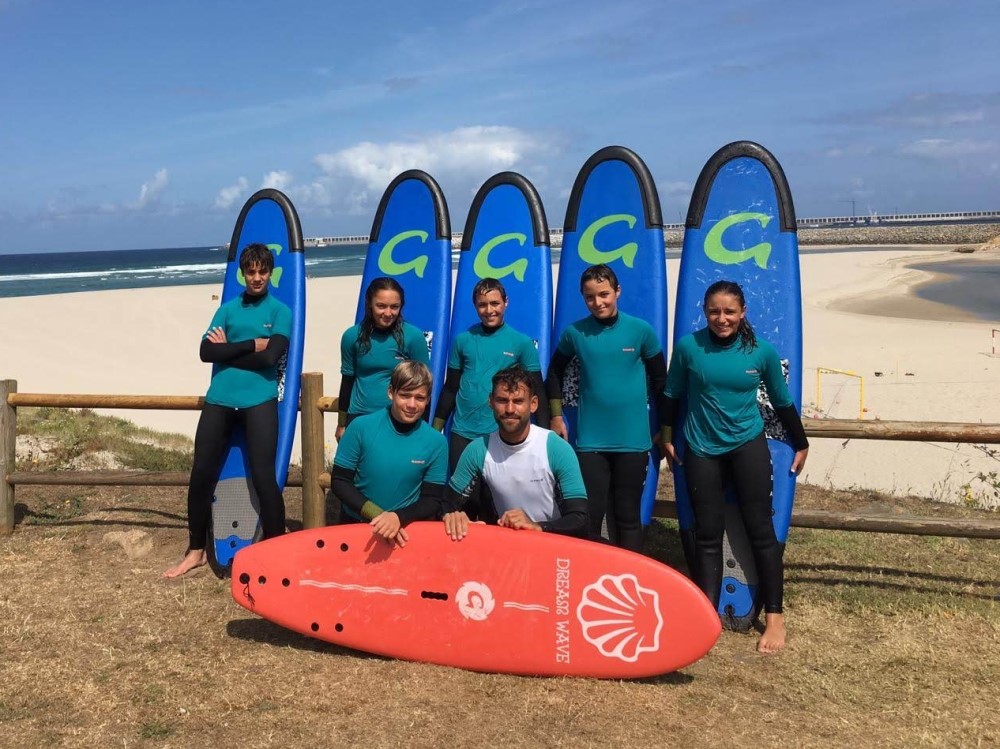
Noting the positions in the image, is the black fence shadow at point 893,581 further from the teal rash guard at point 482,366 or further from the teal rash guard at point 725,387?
the teal rash guard at point 482,366

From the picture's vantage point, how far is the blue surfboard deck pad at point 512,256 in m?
4.86

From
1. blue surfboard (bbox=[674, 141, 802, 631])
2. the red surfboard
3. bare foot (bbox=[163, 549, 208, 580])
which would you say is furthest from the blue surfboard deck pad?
bare foot (bbox=[163, 549, 208, 580])

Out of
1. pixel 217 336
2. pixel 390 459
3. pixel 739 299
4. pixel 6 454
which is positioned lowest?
pixel 6 454

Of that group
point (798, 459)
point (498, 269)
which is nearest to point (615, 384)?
point (798, 459)

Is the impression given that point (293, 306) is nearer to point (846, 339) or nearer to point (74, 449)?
point (74, 449)

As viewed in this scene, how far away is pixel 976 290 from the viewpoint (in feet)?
82.8

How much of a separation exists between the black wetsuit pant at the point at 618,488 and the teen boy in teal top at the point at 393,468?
2.10 ft

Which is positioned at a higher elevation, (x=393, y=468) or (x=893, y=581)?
(x=393, y=468)

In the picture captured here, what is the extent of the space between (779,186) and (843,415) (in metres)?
5.40

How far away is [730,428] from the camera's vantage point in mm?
3488

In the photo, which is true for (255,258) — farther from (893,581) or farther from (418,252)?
(893,581)

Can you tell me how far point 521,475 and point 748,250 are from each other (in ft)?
6.40

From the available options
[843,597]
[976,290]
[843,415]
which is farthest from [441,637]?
[976,290]

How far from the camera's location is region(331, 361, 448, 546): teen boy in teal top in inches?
132
